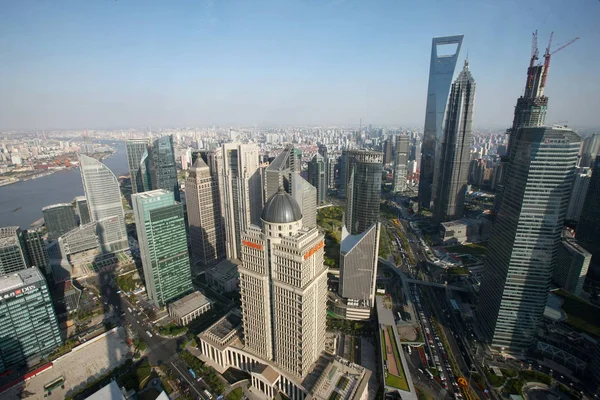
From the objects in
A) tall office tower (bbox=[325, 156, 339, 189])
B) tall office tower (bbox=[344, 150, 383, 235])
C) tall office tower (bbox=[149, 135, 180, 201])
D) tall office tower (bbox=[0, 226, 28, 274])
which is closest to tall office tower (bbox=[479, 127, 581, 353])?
tall office tower (bbox=[344, 150, 383, 235])

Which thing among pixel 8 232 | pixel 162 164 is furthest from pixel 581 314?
pixel 162 164

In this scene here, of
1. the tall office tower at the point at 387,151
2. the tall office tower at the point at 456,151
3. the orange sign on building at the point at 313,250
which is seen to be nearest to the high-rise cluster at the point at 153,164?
the orange sign on building at the point at 313,250

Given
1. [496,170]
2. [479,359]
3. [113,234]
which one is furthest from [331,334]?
[496,170]

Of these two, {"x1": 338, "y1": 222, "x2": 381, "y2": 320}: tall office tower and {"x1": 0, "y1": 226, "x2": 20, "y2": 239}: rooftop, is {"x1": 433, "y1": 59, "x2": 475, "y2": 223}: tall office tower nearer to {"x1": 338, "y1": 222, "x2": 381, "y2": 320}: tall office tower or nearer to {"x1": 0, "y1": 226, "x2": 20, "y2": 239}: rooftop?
{"x1": 338, "y1": 222, "x2": 381, "y2": 320}: tall office tower

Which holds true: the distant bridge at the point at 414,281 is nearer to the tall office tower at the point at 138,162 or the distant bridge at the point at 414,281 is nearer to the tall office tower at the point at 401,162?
the tall office tower at the point at 401,162

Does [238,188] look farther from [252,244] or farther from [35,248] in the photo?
[35,248]
